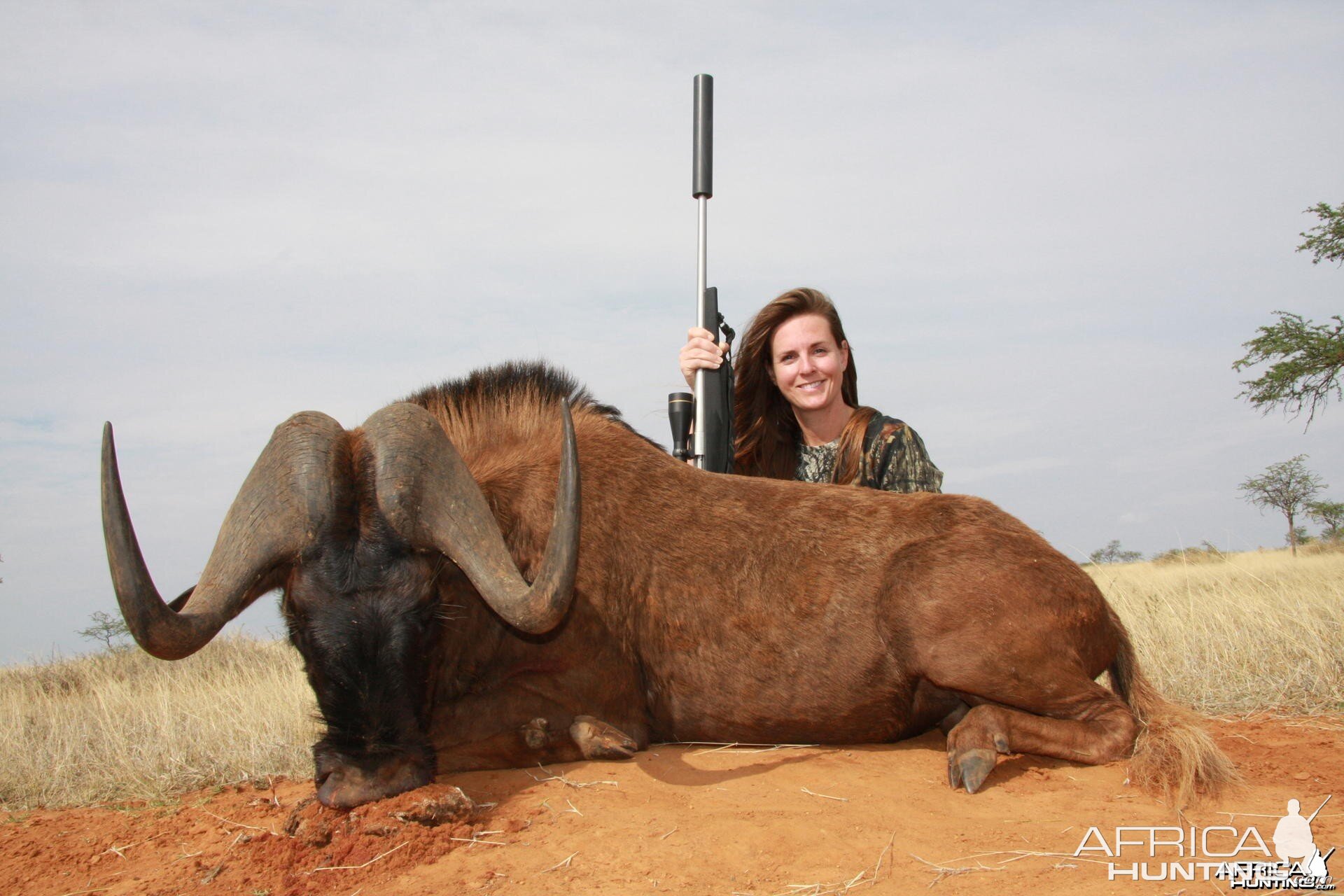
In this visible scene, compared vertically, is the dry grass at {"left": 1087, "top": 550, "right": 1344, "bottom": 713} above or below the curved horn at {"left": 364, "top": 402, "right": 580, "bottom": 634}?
below

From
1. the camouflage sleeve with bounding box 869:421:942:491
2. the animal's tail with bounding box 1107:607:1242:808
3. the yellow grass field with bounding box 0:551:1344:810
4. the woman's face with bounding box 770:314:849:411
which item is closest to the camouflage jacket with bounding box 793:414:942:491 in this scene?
the camouflage sleeve with bounding box 869:421:942:491

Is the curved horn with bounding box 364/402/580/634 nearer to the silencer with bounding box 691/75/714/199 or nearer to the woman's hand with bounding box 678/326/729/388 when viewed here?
the woman's hand with bounding box 678/326/729/388

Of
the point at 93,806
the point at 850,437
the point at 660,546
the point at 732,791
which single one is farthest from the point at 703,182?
the point at 93,806

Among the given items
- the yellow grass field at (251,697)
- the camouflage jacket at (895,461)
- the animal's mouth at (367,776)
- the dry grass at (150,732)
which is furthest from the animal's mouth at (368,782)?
the camouflage jacket at (895,461)

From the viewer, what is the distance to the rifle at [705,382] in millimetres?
6785

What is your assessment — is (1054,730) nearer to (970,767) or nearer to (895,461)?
(970,767)

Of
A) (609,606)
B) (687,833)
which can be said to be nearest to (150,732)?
(609,606)

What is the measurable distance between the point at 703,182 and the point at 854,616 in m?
4.03

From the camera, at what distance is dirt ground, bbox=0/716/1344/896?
3146 mm

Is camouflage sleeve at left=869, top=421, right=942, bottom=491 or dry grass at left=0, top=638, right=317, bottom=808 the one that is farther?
camouflage sleeve at left=869, top=421, right=942, bottom=491

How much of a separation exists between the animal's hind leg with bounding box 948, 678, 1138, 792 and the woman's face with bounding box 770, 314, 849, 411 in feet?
8.69

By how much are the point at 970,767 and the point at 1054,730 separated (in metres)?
0.59

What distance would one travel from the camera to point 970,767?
4043 mm

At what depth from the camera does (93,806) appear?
487 centimetres
